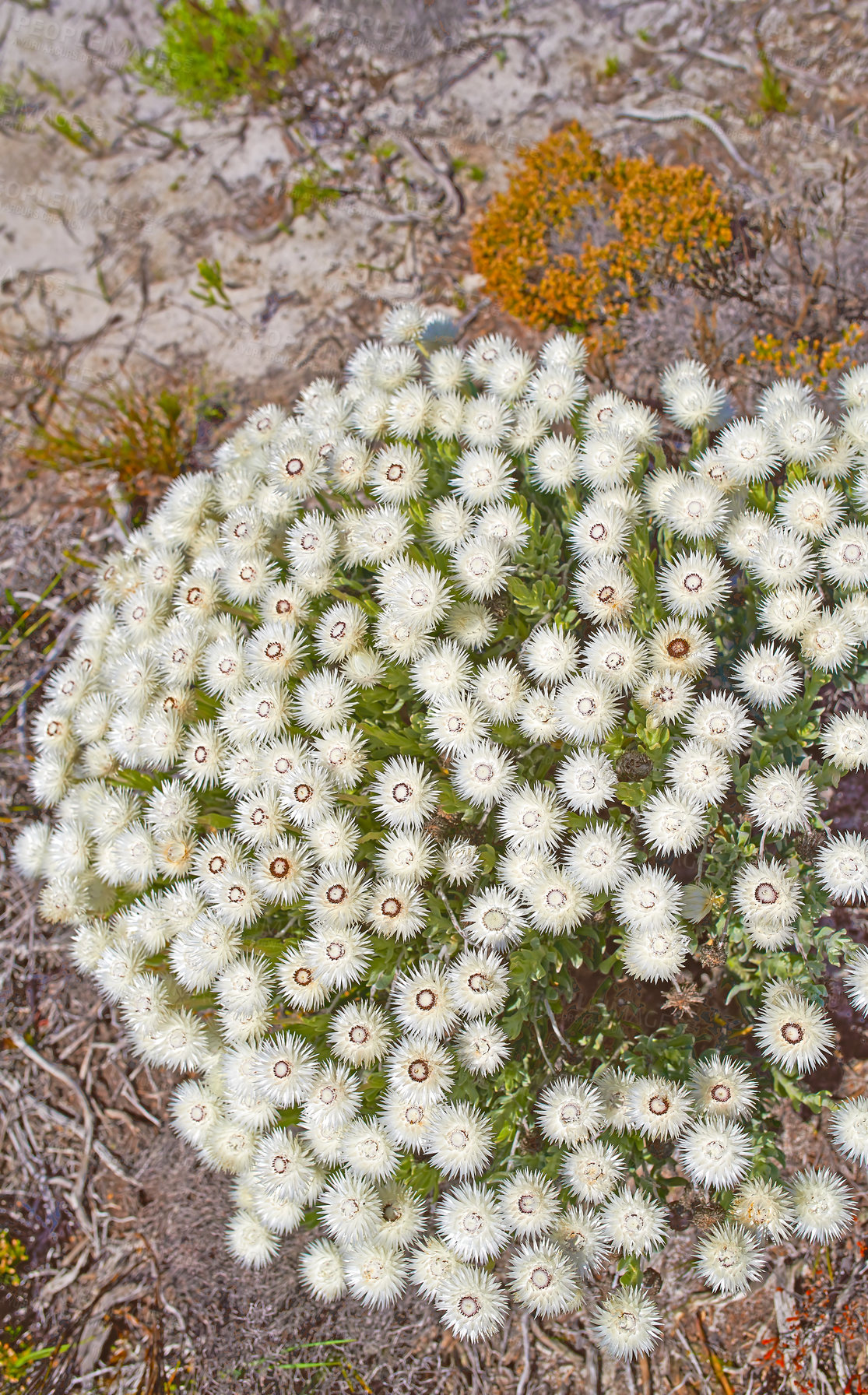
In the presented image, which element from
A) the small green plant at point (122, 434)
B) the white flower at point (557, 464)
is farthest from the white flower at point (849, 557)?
the small green plant at point (122, 434)

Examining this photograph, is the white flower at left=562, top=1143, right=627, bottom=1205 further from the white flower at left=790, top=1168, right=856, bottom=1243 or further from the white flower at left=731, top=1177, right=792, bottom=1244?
the white flower at left=790, top=1168, right=856, bottom=1243

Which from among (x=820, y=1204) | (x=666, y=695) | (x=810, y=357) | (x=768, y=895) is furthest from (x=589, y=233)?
(x=820, y=1204)

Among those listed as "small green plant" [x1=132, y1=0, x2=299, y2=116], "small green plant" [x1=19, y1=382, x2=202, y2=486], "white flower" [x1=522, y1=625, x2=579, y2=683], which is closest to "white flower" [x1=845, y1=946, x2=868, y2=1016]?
"white flower" [x1=522, y1=625, x2=579, y2=683]

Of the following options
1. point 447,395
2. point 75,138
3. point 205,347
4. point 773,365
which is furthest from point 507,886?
point 75,138

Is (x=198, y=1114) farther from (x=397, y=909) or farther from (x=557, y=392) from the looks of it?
(x=557, y=392)

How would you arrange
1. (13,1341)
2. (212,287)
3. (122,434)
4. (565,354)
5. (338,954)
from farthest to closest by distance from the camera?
(212,287) < (122,434) < (13,1341) < (565,354) < (338,954)

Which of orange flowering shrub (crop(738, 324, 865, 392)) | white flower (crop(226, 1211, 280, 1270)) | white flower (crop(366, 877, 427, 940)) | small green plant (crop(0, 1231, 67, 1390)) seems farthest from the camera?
orange flowering shrub (crop(738, 324, 865, 392))
